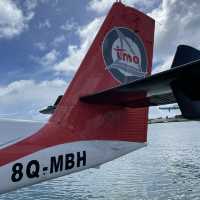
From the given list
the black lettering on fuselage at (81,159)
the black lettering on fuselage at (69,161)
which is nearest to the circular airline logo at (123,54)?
the black lettering on fuselage at (81,159)

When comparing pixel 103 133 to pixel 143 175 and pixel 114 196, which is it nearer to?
pixel 114 196

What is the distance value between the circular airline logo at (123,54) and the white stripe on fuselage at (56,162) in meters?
1.49

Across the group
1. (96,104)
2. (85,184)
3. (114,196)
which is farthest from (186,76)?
(85,184)

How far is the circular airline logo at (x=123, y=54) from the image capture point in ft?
19.9

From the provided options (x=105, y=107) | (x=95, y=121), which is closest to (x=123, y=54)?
(x=105, y=107)

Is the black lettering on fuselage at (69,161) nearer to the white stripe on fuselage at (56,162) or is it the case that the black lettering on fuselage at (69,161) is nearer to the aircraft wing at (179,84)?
the white stripe on fuselage at (56,162)

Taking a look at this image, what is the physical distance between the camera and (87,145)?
514 cm

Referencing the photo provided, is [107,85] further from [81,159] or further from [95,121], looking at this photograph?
[81,159]

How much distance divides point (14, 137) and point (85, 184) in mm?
5089

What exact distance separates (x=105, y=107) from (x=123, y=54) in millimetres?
1361

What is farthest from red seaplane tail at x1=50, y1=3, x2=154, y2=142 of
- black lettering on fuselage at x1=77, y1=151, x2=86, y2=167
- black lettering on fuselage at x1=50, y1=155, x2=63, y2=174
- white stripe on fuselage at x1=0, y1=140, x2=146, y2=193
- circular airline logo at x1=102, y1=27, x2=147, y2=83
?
black lettering on fuselage at x1=50, y1=155, x2=63, y2=174

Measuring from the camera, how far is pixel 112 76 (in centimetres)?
604

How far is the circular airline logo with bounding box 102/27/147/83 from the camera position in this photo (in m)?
6.07

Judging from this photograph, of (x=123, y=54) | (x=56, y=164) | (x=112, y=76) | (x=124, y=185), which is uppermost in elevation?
(x=123, y=54)
